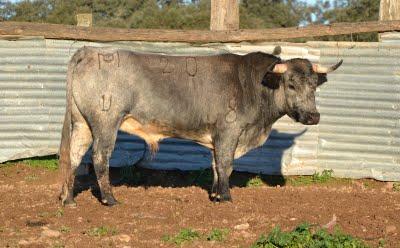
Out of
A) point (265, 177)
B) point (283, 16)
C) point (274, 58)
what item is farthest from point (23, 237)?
point (283, 16)

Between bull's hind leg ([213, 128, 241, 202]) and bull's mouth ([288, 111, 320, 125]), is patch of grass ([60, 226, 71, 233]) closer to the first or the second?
bull's hind leg ([213, 128, 241, 202])

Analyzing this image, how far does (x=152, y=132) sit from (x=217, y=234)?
2.68 meters

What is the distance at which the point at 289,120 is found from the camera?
11469 mm

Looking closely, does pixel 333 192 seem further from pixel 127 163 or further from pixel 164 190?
pixel 127 163

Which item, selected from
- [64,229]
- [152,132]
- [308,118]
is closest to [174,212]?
[152,132]

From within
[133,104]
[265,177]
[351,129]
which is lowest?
[265,177]

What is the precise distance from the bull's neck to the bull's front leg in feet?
2.01

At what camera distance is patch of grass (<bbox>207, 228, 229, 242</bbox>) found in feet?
23.6

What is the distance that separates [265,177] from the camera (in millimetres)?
11875

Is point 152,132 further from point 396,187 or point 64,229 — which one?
point 396,187

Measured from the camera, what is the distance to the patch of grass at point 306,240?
6.51m

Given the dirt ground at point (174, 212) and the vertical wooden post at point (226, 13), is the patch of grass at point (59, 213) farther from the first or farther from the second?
the vertical wooden post at point (226, 13)

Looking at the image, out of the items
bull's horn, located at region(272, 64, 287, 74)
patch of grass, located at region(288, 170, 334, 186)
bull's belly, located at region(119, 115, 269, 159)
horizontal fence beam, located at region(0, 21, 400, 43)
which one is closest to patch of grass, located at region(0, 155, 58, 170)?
horizontal fence beam, located at region(0, 21, 400, 43)

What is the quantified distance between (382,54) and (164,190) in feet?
12.4
